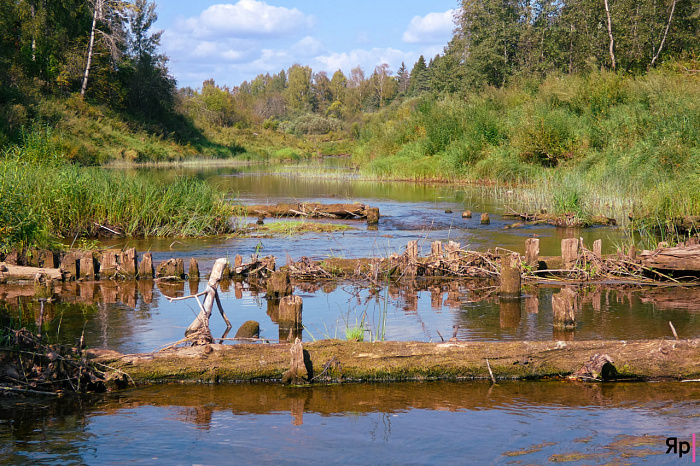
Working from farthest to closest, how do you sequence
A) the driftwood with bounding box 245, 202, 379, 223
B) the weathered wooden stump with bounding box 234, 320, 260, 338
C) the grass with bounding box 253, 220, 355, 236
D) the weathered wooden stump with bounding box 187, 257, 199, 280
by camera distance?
Answer: the driftwood with bounding box 245, 202, 379, 223
the grass with bounding box 253, 220, 355, 236
the weathered wooden stump with bounding box 187, 257, 199, 280
the weathered wooden stump with bounding box 234, 320, 260, 338

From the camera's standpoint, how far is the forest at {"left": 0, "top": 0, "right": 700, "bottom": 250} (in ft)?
52.0

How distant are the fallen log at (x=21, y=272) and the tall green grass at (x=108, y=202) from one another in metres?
1.84

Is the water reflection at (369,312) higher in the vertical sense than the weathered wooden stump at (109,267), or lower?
lower

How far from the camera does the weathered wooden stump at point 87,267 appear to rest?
9375 millimetres

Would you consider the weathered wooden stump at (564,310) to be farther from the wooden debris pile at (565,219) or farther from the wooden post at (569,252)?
the wooden debris pile at (565,219)

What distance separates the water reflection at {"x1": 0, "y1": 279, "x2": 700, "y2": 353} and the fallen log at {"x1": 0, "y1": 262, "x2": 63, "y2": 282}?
159 mm

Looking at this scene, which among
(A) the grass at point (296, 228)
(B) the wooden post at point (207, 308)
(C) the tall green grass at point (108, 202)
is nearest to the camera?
(B) the wooden post at point (207, 308)

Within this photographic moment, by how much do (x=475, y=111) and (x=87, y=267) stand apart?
23.5 meters

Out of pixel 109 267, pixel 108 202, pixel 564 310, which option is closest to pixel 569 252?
pixel 564 310

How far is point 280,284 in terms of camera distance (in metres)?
8.47

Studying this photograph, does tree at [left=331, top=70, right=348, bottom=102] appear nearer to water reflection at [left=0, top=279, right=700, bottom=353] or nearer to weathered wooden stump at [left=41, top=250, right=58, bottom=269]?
weathered wooden stump at [left=41, top=250, right=58, bottom=269]

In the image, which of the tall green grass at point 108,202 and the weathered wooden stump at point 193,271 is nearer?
the weathered wooden stump at point 193,271

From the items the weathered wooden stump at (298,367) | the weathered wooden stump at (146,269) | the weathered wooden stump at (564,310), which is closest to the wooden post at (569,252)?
the weathered wooden stump at (564,310)

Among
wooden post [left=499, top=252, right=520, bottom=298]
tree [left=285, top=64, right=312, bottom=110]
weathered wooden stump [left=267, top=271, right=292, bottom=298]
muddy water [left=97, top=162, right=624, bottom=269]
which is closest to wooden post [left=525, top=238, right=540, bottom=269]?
wooden post [left=499, top=252, right=520, bottom=298]
